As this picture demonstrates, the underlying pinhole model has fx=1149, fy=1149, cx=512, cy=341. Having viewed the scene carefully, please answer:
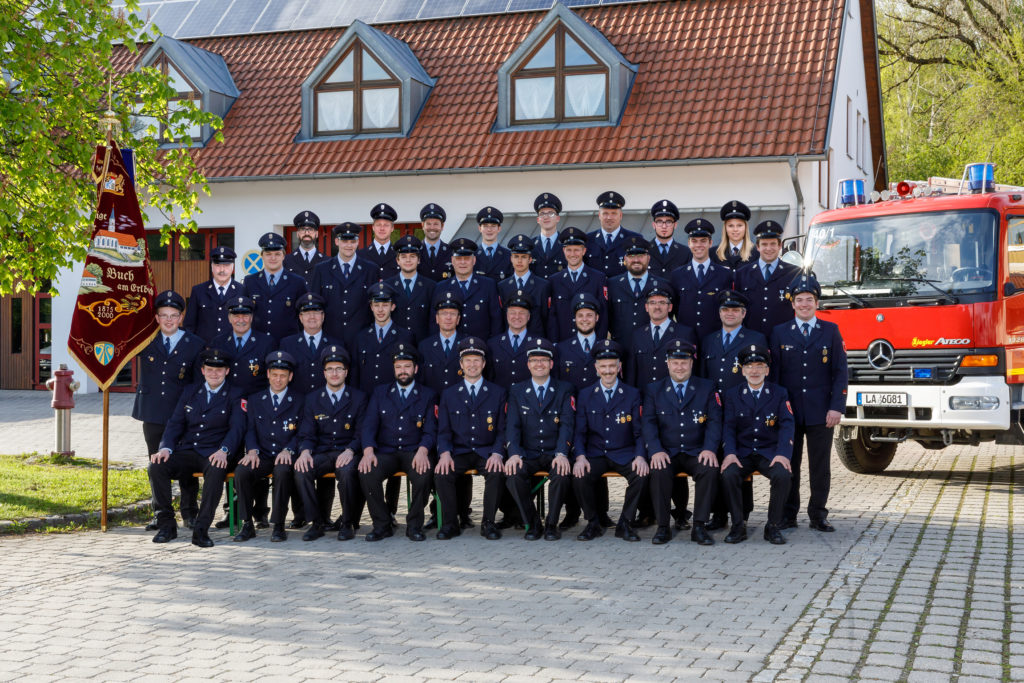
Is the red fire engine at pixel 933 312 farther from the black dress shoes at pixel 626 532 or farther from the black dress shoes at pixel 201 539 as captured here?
the black dress shoes at pixel 201 539

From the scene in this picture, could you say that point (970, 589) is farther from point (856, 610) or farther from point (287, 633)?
point (287, 633)

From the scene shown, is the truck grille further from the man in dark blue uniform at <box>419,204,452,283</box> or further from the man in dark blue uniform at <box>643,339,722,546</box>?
the man in dark blue uniform at <box>419,204,452,283</box>

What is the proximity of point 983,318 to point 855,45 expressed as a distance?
53.7 feet

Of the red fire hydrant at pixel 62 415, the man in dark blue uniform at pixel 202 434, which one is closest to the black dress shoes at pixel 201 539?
the man in dark blue uniform at pixel 202 434

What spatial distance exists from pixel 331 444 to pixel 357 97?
45.4ft

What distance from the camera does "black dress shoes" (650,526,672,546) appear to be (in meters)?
8.39

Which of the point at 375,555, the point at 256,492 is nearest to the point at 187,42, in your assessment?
the point at 256,492

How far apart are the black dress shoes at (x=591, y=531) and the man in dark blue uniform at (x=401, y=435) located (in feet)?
4.06

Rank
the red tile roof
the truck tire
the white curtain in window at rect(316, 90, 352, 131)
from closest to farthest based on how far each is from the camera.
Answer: the truck tire, the red tile roof, the white curtain in window at rect(316, 90, 352, 131)

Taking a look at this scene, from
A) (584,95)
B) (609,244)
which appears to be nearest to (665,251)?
(609,244)

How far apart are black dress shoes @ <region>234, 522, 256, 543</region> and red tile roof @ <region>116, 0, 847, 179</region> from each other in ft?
39.6

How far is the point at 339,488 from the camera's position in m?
8.81

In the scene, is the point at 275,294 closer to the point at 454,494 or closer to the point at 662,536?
the point at 454,494

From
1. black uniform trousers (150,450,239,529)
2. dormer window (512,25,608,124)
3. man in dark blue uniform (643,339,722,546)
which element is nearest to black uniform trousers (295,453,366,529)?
black uniform trousers (150,450,239,529)
